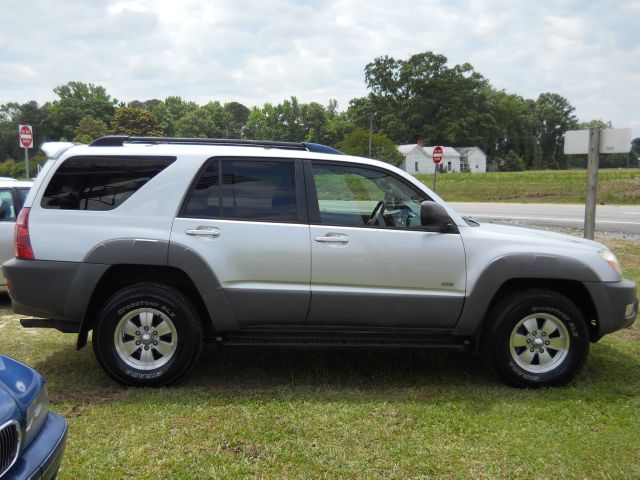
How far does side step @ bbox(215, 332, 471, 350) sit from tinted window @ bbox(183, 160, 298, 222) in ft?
2.98

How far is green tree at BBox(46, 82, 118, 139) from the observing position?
92.2 m

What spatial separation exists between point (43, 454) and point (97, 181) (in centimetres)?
241

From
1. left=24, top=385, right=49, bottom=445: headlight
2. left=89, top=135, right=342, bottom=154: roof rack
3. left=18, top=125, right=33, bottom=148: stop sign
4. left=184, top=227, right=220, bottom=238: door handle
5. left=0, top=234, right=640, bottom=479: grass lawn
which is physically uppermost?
left=18, top=125, right=33, bottom=148: stop sign

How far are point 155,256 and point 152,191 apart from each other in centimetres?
51

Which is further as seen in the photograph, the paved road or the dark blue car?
the paved road

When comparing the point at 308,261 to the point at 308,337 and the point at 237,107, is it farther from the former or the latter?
the point at 237,107

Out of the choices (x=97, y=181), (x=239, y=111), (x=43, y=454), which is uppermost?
(x=239, y=111)

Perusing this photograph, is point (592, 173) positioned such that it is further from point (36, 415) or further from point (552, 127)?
point (552, 127)

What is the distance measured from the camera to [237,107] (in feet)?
375

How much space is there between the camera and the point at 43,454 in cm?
228

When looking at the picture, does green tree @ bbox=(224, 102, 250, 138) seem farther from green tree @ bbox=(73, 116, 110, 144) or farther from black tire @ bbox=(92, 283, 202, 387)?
black tire @ bbox=(92, 283, 202, 387)

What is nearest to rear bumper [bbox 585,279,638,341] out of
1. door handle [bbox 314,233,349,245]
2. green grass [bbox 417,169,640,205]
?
door handle [bbox 314,233,349,245]

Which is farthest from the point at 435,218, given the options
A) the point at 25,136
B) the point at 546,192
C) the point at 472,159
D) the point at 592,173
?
the point at 472,159

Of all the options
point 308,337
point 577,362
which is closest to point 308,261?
point 308,337
